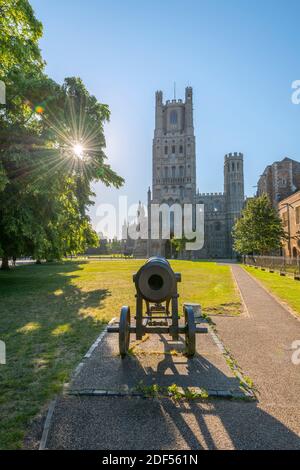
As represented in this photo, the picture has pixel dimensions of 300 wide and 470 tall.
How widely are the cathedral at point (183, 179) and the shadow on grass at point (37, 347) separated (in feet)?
204

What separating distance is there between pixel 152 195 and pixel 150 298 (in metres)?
76.8

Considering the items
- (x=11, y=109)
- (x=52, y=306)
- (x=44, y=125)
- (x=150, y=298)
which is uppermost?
(x=11, y=109)

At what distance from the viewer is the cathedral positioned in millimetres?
77875

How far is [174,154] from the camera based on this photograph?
269 feet

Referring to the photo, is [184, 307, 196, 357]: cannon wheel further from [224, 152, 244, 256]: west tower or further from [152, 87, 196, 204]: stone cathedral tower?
[224, 152, 244, 256]: west tower

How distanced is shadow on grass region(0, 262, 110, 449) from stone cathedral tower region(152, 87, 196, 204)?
70193 millimetres

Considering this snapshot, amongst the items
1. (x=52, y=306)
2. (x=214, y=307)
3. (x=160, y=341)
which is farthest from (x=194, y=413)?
(x=52, y=306)

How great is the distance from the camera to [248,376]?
14.2ft

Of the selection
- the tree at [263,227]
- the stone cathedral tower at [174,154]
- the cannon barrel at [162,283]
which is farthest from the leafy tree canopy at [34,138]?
the stone cathedral tower at [174,154]

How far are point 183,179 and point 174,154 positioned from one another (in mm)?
8638

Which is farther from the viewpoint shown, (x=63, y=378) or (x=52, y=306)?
(x=52, y=306)

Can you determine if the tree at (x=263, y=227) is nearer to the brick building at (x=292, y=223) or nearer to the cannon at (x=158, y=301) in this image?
the brick building at (x=292, y=223)

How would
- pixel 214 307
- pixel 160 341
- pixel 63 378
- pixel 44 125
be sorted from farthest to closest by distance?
pixel 44 125, pixel 214 307, pixel 160 341, pixel 63 378

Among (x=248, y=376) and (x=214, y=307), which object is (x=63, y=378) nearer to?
(x=248, y=376)
